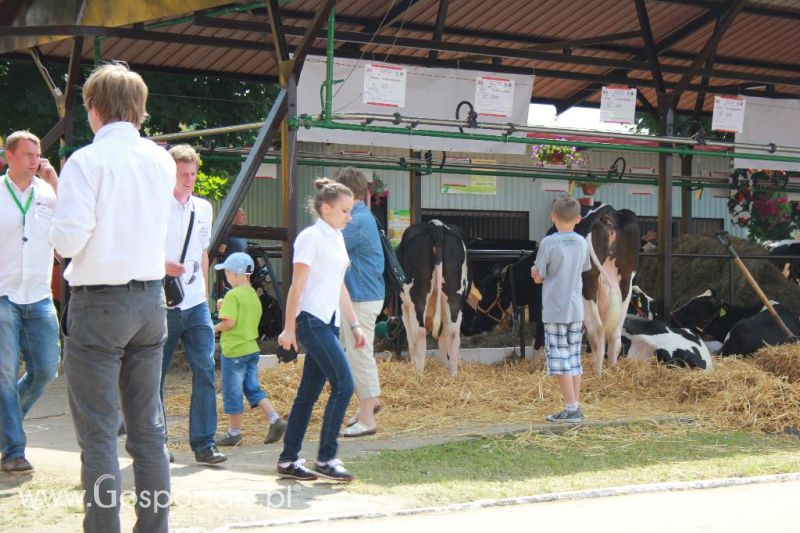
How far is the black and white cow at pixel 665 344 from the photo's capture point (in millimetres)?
10125

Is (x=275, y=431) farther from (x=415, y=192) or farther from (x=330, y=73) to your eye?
(x=415, y=192)

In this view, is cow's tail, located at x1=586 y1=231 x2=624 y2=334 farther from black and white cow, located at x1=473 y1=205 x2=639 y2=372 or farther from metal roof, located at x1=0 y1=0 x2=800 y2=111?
metal roof, located at x1=0 y1=0 x2=800 y2=111

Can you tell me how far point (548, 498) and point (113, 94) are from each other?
2993 millimetres

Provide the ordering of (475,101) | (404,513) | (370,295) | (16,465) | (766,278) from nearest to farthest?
(404,513), (16,465), (370,295), (475,101), (766,278)

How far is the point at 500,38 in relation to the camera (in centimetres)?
1292

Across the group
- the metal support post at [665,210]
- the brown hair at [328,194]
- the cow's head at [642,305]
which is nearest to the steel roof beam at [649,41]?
the metal support post at [665,210]

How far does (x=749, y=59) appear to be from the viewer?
14195mm

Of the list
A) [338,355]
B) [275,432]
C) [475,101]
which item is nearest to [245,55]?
[475,101]

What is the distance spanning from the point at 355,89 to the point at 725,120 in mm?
4507

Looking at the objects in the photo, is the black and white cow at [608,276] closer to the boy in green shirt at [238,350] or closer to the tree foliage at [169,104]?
the boy in green shirt at [238,350]

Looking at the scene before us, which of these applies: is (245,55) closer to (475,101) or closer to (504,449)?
(475,101)

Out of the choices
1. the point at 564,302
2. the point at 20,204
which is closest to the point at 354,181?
the point at 564,302

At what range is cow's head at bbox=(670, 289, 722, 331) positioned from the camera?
12.5 meters

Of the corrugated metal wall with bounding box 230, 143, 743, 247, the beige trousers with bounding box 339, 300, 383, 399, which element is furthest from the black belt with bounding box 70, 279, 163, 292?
the corrugated metal wall with bounding box 230, 143, 743, 247
